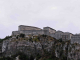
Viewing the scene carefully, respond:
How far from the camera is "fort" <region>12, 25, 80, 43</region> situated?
8193 centimetres

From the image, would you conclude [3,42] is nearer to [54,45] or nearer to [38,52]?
[38,52]

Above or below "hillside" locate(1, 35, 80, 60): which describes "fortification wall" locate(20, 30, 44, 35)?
above

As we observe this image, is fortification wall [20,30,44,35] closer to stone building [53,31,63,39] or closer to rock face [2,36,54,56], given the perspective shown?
stone building [53,31,63,39]

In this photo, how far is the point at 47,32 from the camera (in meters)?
94.7

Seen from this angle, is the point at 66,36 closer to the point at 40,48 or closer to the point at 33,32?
the point at 40,48

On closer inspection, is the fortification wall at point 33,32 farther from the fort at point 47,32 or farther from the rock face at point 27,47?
the rock face at point 27,47

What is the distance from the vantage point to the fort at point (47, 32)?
269 feet

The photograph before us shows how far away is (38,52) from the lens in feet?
282

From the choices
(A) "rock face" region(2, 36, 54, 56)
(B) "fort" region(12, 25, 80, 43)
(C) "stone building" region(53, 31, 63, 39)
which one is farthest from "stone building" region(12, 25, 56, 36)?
(A) "rock face" region(2, 36, 54, 56)

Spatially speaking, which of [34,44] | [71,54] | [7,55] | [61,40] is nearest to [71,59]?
[71,54]

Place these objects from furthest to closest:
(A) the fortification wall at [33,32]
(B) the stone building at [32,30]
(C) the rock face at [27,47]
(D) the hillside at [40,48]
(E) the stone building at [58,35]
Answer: (A) the fortification wall at [33,32]
(B) the stone building at [32,30]
(E) the stone building at [58,35]
(C) the rock face at [27,47]
(D) the hillside at [40,48]

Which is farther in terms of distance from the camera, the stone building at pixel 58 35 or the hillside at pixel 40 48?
the stone building at pixel 58 35

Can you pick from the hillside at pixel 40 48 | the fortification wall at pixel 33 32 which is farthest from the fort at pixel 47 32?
the hillside at pixel 40 48

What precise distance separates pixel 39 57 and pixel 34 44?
7.77m
